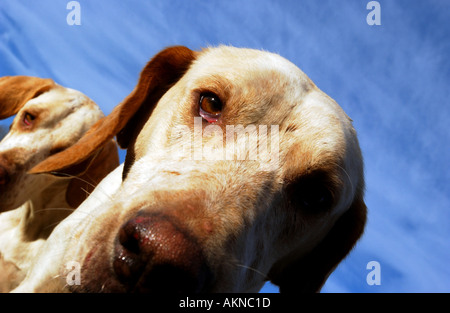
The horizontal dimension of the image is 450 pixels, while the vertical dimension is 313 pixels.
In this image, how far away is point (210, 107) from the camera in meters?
2.16

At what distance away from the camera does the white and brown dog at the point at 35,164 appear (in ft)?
12.0

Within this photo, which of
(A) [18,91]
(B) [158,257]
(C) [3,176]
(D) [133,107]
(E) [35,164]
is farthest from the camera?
(A) [18,91]

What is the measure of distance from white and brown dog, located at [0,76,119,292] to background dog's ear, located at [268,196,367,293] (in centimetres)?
215

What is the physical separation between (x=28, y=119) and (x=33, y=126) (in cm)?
19

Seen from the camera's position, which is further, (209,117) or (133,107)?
(133,107)

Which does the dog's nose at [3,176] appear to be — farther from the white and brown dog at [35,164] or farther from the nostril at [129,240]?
the nostril at [129,240]

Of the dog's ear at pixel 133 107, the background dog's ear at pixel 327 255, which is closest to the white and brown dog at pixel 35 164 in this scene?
the dog's ear at pixel 133 107

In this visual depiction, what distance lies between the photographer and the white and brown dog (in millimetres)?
3652

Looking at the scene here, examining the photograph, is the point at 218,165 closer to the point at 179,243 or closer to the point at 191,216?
the point at 191,216

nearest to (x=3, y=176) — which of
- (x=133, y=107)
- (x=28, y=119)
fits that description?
(x=28, y=119)

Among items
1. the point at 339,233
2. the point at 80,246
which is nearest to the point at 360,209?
the point at 339,233

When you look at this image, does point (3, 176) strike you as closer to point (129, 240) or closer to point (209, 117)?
point (209, 117)
